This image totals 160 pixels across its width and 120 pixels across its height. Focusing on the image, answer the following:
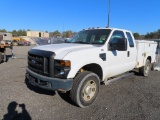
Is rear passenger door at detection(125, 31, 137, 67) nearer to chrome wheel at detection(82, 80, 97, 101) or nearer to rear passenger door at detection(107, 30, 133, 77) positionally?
rear passenger door at detection(107, 30, 133, 77)

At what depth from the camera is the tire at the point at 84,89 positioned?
14.0 feet

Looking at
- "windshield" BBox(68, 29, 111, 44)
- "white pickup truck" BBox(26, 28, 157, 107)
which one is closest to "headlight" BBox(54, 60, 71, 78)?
"white pickup truck" BBox(26, 28, 157, 107)

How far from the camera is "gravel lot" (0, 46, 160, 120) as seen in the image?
4.09 metres

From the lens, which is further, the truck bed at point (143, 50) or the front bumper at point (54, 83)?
the truck bed at point (143, 50)

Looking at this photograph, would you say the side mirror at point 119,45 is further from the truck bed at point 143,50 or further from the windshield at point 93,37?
the truck bed at point 143,50

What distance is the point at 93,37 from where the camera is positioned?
5.75 metres

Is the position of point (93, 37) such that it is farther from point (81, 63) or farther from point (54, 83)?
point (54, 83)

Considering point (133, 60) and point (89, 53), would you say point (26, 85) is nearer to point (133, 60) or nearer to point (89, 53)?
point (89, 53)

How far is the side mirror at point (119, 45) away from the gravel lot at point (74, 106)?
1.44 metres


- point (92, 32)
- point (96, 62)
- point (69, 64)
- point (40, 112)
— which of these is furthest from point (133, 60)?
point (40, 112)

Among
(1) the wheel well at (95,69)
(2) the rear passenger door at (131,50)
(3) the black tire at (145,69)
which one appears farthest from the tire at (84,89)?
(3) the black tire at (145,69)

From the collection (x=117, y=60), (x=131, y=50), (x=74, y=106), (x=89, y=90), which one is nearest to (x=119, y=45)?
(x=117, y=60)

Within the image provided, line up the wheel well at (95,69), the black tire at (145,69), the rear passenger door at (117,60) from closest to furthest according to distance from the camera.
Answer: the wheel well at (95,69) → the rear passenger door at (117,60) → the black tire at (145,69)

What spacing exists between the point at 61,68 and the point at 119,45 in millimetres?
1952
